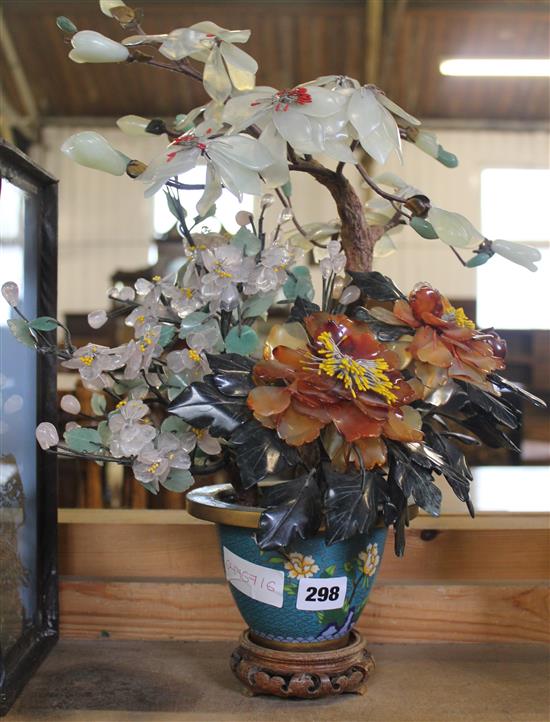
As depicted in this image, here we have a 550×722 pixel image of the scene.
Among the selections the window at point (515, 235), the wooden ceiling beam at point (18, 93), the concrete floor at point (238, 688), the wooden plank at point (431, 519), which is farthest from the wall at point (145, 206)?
the concrete floor at point (238, 688)

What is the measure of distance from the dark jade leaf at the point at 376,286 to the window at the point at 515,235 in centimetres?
853

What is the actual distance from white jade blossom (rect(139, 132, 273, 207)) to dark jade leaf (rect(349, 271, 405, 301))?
0.58 feet

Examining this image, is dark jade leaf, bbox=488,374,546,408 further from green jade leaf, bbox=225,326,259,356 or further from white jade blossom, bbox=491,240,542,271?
green jade leaf, bbox=225,326,259,356

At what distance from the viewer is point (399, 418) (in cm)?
72

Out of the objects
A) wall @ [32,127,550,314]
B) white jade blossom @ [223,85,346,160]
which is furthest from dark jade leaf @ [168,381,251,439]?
wall @ [32,127,550,314]

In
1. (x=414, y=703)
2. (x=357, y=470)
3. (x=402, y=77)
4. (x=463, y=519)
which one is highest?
(x=402, y=77)

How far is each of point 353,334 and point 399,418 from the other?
0.29 ft

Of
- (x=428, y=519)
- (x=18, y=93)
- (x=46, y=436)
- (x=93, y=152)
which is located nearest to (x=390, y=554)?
(x=428, y=519)

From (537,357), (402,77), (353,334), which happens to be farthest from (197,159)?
(402,77)

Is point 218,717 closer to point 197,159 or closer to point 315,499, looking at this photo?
point 315,499

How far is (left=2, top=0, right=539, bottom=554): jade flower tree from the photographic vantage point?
703 millimetres

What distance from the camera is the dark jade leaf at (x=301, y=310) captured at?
2.71 ft

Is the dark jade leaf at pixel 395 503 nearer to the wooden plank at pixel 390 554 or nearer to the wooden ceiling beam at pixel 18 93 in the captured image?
the wooden plank at pixel 390 554

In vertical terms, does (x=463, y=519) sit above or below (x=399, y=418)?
below
